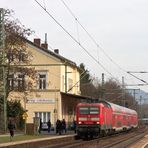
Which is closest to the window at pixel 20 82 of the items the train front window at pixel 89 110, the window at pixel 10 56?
the window at pixel 10 56

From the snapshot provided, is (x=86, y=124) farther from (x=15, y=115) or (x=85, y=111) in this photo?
(x=15, y=115)

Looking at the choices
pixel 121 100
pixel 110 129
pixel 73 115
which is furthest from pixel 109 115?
pixel 121 100

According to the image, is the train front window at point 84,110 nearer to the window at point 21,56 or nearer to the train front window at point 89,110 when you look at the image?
the train front window at point 89,110

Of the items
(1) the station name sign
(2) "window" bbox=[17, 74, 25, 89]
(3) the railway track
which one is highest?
(2) "window" bbox=[17, 74, 25, 89]

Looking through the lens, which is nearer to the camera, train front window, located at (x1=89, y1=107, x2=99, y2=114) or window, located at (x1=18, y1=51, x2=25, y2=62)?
train front window, located at (x1=89, y1=107, x2=99, y2=114)

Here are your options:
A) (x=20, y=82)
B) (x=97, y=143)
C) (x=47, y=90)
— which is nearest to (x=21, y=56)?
(x=20, y=82)

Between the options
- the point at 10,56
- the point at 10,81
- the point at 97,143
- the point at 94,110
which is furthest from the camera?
the point at 10,81

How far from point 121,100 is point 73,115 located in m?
31.6

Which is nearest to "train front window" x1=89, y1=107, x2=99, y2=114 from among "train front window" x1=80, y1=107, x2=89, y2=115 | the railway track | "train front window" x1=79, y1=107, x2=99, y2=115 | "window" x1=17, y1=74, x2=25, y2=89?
"train front window" x1=79, y1=107, x2=99, y2=115

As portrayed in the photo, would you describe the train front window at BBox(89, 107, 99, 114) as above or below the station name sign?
below

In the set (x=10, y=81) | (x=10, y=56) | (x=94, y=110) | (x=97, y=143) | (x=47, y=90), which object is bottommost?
(x=97, y=143)

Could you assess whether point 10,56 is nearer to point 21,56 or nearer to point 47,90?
point 21,56

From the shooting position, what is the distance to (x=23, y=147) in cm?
3244

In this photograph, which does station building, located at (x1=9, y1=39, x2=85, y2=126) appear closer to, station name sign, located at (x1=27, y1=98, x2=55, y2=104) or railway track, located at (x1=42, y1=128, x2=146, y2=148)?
station name sign, located at (x1=27, y1=98, x2=55, y2=104)
